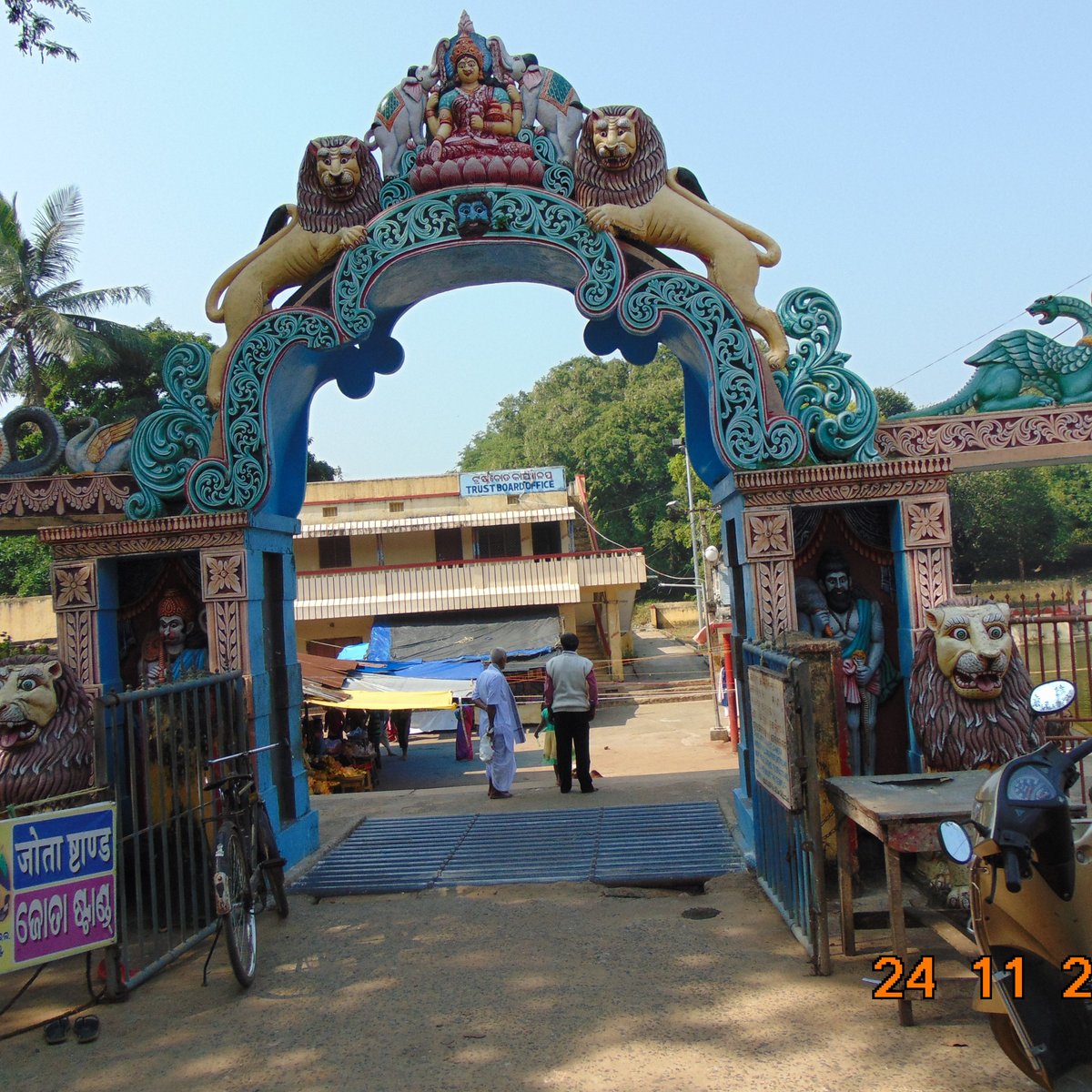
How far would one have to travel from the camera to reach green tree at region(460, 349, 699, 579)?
39.8 meters

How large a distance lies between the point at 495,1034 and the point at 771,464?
12.1ft

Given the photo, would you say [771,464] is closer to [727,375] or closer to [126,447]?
[727,375]

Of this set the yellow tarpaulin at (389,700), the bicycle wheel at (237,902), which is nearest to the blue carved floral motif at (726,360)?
the bicycle wheel at (237,902)

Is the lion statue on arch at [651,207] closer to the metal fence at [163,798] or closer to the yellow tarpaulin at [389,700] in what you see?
the metal fence at [163,798]

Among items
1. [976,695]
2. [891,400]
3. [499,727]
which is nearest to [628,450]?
[891,400]

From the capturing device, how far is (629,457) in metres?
40.3

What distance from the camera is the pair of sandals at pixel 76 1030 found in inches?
175

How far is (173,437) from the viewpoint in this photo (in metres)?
6.86

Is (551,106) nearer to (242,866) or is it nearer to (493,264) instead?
(493,264)

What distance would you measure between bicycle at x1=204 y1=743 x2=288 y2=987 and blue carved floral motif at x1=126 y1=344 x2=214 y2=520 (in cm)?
182

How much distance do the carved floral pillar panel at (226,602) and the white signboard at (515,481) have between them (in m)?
21.0

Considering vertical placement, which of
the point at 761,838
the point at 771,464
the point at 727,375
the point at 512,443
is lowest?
the point at 761,838

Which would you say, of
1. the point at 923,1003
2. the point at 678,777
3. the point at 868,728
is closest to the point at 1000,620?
the point at 868,728

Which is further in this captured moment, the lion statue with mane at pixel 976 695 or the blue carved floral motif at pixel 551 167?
the blue carved floral motif at pixel 551 167
